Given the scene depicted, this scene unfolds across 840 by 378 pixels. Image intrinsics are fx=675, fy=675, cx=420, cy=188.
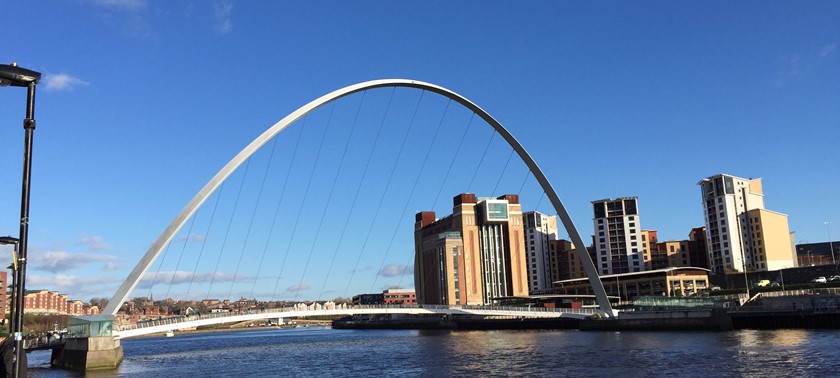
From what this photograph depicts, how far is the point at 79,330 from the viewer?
3828 cm

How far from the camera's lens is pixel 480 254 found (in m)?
135

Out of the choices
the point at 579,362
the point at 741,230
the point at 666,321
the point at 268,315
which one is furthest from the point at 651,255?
the point at 579,362

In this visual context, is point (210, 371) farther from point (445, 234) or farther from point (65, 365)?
point (445, 234)

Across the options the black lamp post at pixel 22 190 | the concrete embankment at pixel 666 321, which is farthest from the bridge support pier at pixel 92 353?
the concrete embankment at pixel 666 321

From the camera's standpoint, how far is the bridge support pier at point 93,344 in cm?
3688

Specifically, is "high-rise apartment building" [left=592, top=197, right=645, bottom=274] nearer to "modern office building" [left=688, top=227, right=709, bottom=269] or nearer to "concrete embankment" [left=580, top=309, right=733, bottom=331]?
"modern office building" [left=688, top=227, right=709, bottom=269]

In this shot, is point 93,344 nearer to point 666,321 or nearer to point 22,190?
point 22,190

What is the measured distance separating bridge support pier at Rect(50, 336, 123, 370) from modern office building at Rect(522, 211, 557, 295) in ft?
399

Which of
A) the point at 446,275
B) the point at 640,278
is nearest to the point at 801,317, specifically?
the point at 640,278

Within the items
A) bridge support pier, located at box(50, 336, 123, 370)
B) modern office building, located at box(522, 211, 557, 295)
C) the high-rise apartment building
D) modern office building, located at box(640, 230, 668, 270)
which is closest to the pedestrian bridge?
bridge support pier, located at box(50, 336, 123, 370)

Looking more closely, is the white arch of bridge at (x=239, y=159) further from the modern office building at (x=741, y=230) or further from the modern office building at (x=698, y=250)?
the modern office building at (x=698, y=250)

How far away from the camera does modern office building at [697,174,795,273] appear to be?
382 ft

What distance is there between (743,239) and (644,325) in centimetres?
6937

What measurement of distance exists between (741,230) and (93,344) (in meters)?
111
